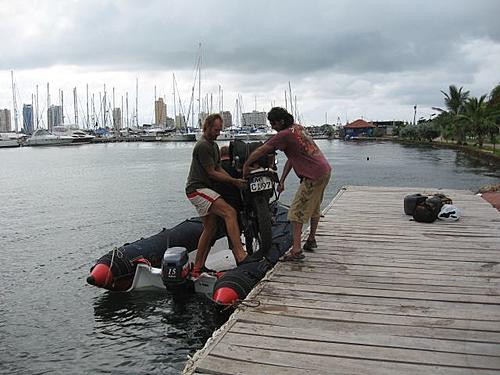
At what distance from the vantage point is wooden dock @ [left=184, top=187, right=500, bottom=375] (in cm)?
356

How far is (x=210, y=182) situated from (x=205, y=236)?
0.67m

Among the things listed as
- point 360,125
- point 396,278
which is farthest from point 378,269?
point 360,125

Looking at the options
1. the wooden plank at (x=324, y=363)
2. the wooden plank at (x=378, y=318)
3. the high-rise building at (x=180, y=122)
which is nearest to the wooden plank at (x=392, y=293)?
the wooden plank at (x=378, y=318)

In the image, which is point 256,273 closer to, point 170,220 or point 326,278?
point 326,278

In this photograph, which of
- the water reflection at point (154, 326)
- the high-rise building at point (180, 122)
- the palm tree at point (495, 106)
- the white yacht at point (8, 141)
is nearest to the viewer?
the water reflection at point (154, 326)

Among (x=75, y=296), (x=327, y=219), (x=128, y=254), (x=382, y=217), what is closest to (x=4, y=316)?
(x=75, y=296)

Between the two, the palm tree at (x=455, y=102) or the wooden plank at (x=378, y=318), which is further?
the palm tree at (x=455, y=102)

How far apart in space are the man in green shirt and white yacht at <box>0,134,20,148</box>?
103548 millimetres

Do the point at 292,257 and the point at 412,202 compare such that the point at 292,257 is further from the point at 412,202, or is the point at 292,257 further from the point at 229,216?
the point at 412,202

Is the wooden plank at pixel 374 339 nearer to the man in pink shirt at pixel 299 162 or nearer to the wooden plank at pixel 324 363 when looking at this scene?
the wooden plank at pixel 324 363

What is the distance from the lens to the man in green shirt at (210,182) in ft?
19.8

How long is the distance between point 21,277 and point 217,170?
5162 mm

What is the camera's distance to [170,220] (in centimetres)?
1587

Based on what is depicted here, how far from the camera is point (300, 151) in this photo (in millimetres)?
6043
